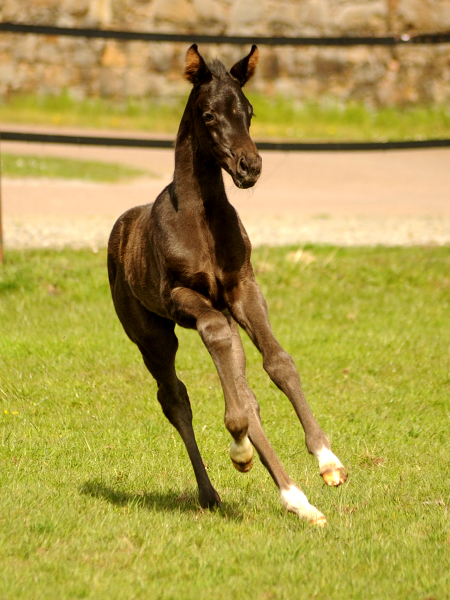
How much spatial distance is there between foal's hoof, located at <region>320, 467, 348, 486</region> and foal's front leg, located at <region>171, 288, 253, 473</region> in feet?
1.25

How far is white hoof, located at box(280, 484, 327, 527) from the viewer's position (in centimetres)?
423

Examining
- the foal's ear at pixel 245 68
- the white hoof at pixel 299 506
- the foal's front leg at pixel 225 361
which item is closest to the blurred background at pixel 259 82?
the foal's ear at pixel 245 68

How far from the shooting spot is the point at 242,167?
418 cm

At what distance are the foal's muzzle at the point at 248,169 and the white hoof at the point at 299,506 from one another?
4.73 ft

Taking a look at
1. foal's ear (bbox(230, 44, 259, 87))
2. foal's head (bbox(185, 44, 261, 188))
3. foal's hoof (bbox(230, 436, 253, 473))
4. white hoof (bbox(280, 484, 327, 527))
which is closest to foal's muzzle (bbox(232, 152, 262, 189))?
foal's head (bbox(185, 44, 261, 188))

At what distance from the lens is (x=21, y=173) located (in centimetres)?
1617

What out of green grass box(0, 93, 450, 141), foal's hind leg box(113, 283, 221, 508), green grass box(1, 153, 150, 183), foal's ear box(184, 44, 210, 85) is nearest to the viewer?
foal's ear box(184, 44, 210, 85)

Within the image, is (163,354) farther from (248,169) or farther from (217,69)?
(217,69)

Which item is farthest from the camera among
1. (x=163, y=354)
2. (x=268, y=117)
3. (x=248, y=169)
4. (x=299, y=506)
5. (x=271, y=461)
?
(x=268, y=117)

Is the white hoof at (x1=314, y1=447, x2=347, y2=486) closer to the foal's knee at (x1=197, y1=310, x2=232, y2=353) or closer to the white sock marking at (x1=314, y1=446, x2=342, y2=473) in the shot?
the white sock marking at (x1=314, y1=446, x2=342, y2=473)

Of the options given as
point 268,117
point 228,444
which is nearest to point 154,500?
point 228,444

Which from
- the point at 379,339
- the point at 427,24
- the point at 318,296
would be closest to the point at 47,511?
the point at 379,339

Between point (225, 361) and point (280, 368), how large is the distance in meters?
0.28

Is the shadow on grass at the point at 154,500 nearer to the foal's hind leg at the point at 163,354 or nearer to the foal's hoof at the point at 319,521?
the foal's hind leg at the point at 163,354
